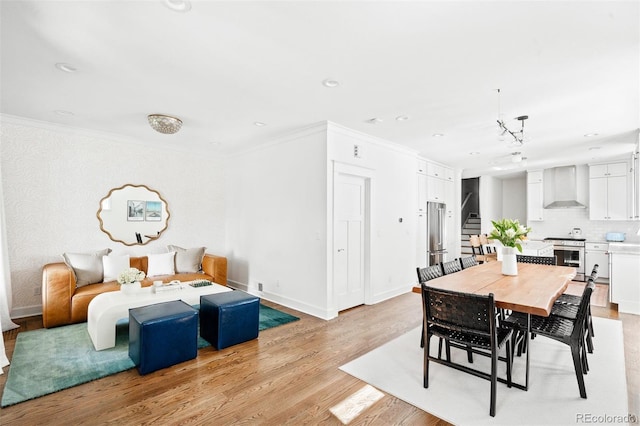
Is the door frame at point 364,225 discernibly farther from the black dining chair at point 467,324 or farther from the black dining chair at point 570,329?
the black dining chair at point 570,329

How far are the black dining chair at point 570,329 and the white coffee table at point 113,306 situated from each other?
3.46 m

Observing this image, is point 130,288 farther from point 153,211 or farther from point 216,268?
point 153,211

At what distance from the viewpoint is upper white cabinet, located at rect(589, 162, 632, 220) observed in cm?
630

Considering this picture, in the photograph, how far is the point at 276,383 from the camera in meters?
2.52

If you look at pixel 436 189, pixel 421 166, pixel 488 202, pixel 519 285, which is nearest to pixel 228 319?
pixel 519 285

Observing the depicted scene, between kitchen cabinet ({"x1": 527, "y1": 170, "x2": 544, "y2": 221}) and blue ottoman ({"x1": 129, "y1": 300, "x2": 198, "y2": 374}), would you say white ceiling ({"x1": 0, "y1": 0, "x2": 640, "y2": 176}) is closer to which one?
blue ottoman ({"x1": 129, "y1": 300, "x2": 198, "y2": 374})

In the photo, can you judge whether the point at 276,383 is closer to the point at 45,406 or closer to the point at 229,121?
the point at 45,406

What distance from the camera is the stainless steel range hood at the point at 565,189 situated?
22.9 ft

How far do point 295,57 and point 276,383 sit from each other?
270 centimetres

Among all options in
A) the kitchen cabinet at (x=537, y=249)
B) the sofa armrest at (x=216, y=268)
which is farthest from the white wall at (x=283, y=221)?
the kitchen cabinet at (x=537, y=249)

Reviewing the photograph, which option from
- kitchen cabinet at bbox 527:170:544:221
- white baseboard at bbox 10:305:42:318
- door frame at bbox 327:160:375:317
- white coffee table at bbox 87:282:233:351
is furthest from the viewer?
kitchen cabinet at bbox 527:170:544:221

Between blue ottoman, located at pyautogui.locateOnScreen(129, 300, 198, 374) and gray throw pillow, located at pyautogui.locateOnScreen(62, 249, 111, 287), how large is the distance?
5.80ft

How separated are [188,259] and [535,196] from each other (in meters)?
8.01

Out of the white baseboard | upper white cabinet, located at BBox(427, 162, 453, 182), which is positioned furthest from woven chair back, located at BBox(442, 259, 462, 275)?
the white baseboard
